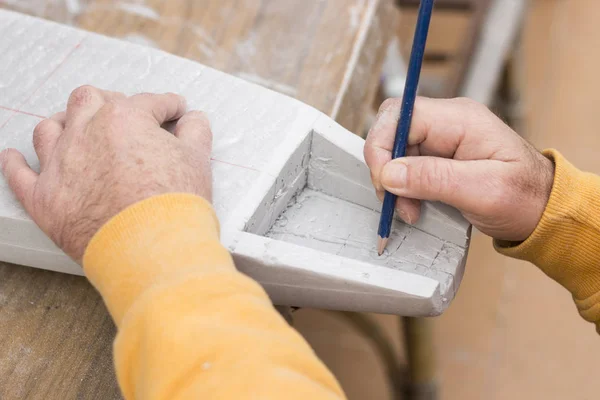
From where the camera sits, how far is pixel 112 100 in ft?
2.37

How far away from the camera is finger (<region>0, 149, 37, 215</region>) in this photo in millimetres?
668

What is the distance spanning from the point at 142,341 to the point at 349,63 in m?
0.57

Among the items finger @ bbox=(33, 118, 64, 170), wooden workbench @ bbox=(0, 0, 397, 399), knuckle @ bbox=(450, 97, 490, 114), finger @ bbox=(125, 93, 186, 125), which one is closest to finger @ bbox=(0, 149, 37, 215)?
finger @ bbox=(33, 118, 64, 170)

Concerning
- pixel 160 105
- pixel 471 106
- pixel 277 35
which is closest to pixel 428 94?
pixel 277 35

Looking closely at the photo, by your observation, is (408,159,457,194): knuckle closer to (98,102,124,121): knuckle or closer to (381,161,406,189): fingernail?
(381,161,406,189): fingernail

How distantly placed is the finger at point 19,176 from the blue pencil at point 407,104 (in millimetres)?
371

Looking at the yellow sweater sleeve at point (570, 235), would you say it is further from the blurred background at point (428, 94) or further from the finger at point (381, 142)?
the blurred background at point (428, 94)

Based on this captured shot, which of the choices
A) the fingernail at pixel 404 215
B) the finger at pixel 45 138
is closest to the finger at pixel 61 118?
the finger at pixel 45 138

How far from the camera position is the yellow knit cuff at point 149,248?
56 cm

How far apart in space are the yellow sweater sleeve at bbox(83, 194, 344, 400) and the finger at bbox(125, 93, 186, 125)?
14 cm

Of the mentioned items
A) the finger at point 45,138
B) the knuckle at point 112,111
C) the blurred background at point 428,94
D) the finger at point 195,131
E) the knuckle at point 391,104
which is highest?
the knuckle at point 391,104

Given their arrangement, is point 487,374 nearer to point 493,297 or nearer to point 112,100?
point 493,297

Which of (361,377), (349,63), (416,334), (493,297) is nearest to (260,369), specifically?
(349,63)

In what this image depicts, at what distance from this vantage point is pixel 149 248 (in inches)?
22.6
